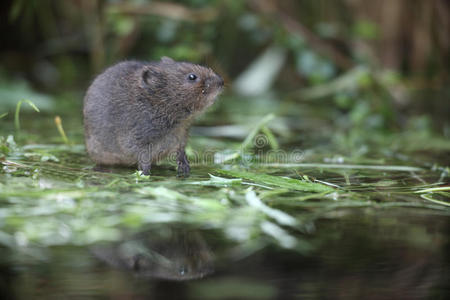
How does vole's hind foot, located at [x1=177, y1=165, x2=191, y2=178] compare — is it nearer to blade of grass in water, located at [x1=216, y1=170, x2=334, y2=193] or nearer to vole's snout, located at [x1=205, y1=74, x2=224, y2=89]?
blade of grass in water, located at [x1=216, y1=170, x2=334, y2=193]

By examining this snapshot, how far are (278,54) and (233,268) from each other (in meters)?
6.31

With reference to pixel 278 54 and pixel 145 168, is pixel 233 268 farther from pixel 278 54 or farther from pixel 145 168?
pixel 278 54

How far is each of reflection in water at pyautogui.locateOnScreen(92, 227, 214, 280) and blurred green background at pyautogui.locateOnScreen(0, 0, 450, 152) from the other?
2.74 m

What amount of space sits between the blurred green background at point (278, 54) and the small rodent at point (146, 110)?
1.27 m

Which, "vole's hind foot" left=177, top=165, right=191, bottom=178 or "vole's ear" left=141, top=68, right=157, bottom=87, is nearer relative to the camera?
"vole's hind foot" left=177, top=165, right=191, bottom=178

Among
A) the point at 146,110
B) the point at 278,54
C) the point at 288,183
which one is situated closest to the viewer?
the point at 288,183

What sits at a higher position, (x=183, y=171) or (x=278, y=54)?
(x=278, y=54)

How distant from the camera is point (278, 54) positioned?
767cm

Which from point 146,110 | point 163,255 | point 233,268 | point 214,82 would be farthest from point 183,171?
point 233,268

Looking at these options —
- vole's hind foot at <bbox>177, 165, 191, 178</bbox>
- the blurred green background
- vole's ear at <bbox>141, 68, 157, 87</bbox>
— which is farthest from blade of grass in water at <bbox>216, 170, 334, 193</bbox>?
the blurred green background

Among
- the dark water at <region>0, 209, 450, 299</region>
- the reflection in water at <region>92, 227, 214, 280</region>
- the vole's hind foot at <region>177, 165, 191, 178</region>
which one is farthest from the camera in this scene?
the vole's hind foot at <region>177, 165, 191, 178</region>

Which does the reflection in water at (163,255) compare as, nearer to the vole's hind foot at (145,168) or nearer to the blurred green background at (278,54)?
the vole's hind foot at (145,168)

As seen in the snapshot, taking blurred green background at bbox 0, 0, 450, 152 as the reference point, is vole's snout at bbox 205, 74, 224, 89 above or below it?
below

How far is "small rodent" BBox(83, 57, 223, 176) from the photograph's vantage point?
3.23 m
